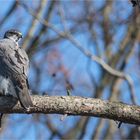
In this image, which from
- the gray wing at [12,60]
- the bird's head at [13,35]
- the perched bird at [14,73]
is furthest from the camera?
the bird's head at [13,35]

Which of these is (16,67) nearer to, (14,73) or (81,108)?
(14,73)

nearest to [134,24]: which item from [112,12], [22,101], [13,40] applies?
[112,12]

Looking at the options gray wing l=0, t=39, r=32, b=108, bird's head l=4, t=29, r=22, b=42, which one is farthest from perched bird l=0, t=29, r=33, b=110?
bird's head l=4, t=29, r=22, b=42

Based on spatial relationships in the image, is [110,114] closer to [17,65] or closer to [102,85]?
[17,65]

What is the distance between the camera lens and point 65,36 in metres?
9.08

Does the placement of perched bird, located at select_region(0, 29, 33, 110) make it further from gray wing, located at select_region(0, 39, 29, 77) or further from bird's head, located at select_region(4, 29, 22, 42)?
bird's head, located at select_region(4, 29, 22, 42)

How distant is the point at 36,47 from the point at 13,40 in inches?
180

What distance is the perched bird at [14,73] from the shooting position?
445 centimetres

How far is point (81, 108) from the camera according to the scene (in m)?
4.50

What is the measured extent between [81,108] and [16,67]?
0.58 m

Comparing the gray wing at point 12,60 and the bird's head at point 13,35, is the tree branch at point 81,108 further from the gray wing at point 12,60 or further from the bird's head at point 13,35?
the bird's head at point 13,35

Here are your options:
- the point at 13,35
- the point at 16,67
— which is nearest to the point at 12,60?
the point at 16,67

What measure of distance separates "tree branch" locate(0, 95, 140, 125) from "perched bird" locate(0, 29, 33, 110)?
8 cm

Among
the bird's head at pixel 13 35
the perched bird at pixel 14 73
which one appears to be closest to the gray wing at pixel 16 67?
the perched bird at pixel 14 73
